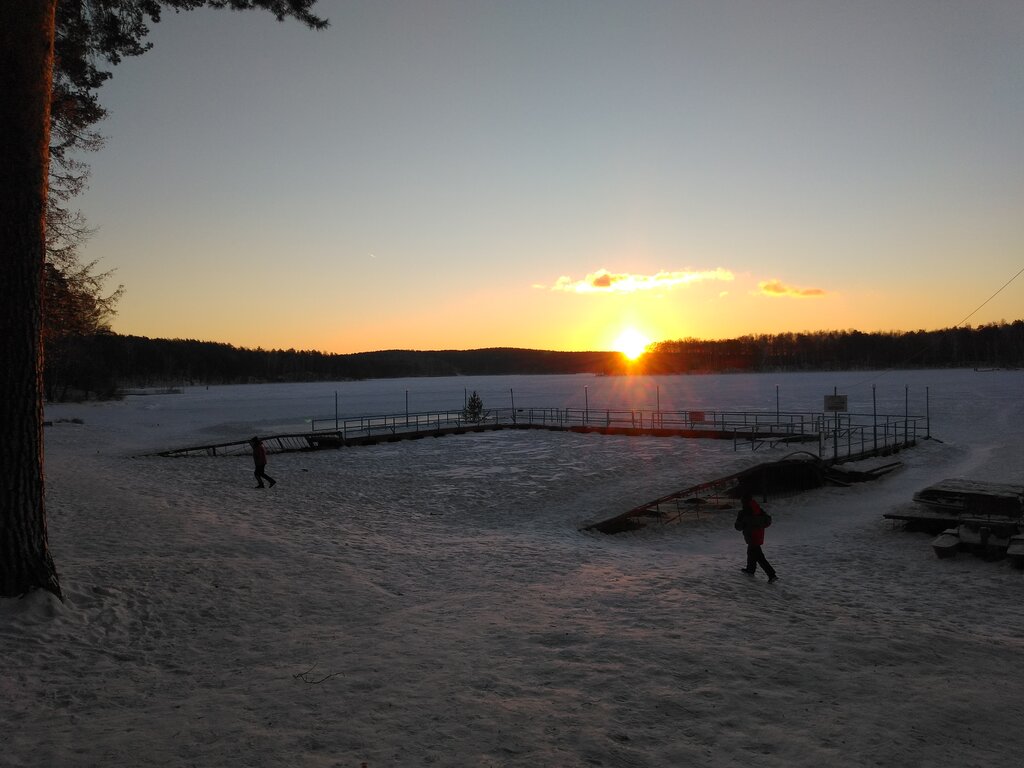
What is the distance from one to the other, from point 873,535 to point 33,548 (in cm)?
1661

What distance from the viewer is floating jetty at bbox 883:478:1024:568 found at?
43.2 feet

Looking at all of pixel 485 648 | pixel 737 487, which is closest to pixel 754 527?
pixel 485 648

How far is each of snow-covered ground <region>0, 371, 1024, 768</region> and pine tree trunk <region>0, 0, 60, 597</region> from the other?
0.70 m

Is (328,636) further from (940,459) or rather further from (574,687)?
(940,459)

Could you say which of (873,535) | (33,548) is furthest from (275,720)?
(873,535)

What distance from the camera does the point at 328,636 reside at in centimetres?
718

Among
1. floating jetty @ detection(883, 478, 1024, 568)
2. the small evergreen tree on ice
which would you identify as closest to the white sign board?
floating jetty @ detection(883, 478, 1024, 568)

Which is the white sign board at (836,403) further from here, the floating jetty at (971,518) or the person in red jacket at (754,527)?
the person in red jacket at (754,527)

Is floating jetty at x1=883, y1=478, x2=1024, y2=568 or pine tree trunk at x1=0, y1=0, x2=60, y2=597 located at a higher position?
pine tree trunk at x1=0, y1=0, x2=60, y2=597

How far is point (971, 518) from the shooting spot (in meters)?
14.7

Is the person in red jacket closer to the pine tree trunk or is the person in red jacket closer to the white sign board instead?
the pine tree trunk

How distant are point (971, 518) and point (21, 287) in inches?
693

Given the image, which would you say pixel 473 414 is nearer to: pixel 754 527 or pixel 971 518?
pixel 971 518

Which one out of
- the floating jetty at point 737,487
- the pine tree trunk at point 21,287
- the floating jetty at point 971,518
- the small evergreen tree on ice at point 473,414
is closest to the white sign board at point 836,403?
the floating jetty at point 737,487
